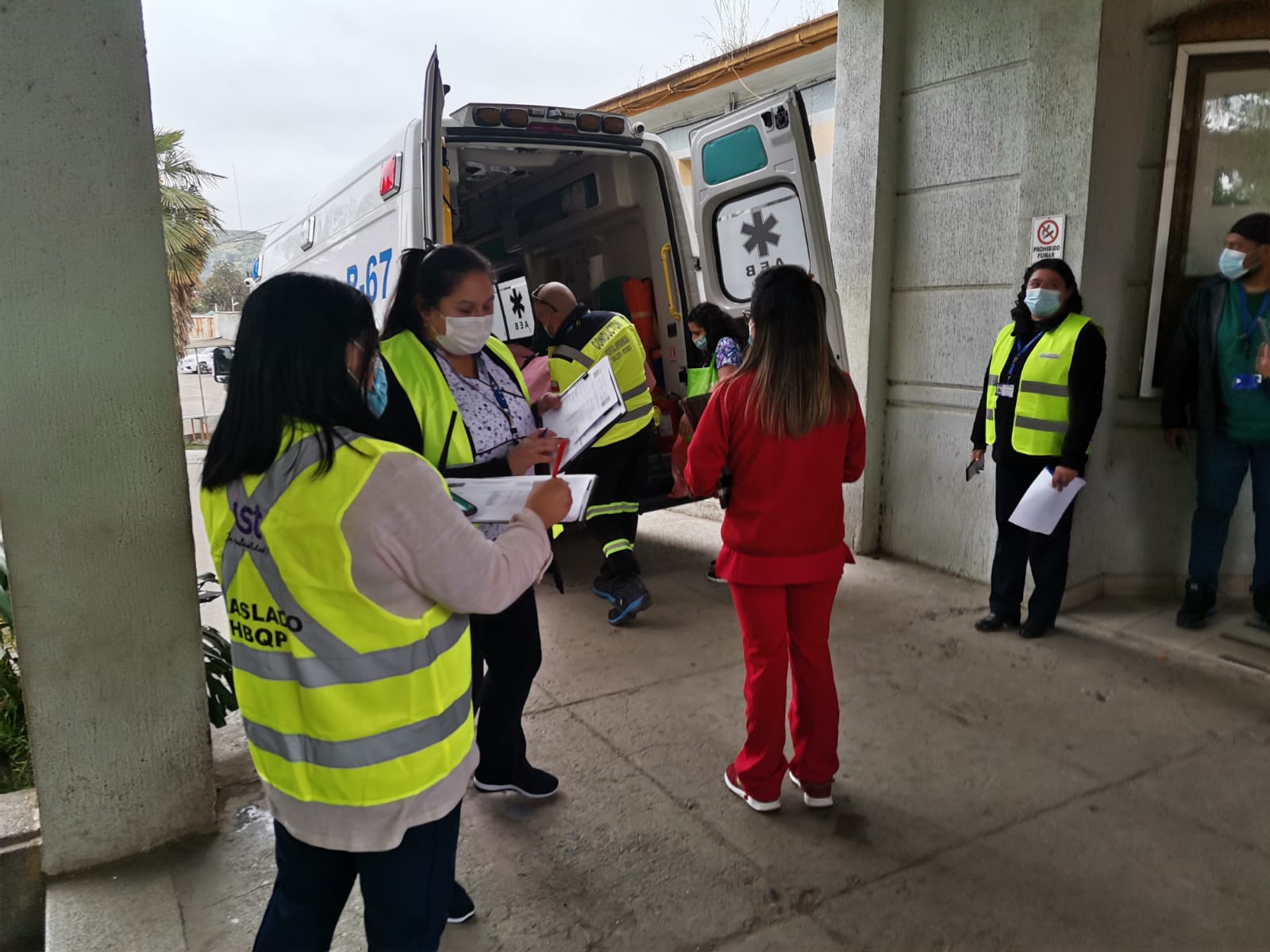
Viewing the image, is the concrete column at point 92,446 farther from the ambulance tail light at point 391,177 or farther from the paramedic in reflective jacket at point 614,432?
the ambulance tail light at point 391,177

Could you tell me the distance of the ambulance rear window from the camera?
4.10 m

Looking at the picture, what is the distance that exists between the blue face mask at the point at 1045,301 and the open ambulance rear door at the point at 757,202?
0.77 meters

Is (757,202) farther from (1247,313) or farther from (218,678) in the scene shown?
Result: (218,678)

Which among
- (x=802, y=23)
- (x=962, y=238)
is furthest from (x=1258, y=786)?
(x=802, y=23)

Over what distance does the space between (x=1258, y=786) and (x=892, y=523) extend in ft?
7.88

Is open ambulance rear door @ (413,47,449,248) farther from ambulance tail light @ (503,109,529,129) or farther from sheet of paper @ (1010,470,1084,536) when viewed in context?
sheet of paper @ (1010,470,1084,536)

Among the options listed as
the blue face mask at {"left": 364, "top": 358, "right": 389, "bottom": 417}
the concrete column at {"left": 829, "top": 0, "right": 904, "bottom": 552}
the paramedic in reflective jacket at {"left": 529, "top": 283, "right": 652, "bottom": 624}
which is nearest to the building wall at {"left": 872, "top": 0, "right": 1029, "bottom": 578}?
the concrete column at {"left": 829, "top": 0, "right": 904, "bottom": 552}

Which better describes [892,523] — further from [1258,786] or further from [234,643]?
[234,643]

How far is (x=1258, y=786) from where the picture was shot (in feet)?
8.57

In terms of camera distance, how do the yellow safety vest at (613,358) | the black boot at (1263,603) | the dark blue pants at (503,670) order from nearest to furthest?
the dark blue pants at (503,670), the yellow safety vest at (613,358), the black boot at (1263,603)

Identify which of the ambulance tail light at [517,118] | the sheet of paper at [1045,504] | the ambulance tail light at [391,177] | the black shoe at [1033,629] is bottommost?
the black shoe at [1033,629]

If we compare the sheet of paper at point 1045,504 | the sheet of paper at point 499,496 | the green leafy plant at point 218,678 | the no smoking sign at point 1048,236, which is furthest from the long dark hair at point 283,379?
the no smoking sign at point 1048,236

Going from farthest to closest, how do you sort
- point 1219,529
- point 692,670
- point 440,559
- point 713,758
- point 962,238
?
point 962,238
point 1219,529
point 692,670
point 713,758
point 440,559

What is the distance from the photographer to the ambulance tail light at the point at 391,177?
413 centimetres
